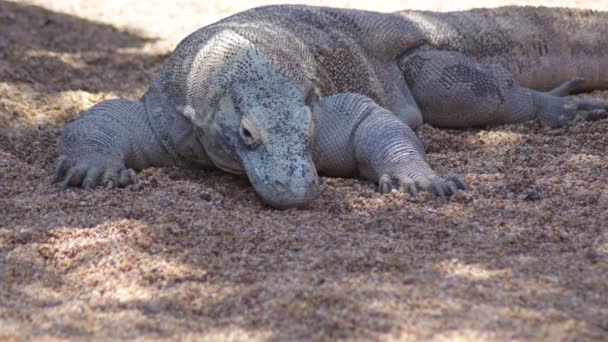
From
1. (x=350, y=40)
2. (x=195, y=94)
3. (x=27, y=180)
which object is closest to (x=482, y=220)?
(x=195, y=94)

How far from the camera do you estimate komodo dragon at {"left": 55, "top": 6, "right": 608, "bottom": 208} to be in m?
4.29

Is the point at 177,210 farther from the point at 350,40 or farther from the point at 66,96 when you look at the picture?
the point at 66,96

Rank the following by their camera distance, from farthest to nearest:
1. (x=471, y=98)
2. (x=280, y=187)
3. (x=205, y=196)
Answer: (x=471, y=98)
(x=205, y=196)
(x=280, y=187)

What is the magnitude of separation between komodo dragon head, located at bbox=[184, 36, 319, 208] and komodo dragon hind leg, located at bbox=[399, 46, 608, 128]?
158cm

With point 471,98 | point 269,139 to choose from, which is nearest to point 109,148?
point 269,139

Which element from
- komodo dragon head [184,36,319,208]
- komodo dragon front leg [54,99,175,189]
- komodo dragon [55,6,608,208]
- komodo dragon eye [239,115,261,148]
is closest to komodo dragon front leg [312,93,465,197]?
komodo dragon [55,6,608,208]

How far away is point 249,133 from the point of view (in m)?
4.18

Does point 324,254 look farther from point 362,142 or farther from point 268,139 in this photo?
point 362,142

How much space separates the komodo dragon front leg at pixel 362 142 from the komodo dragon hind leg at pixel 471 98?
1016mm

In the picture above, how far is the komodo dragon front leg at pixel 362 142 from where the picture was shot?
4512 millimetres

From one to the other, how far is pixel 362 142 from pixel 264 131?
72 centimetres

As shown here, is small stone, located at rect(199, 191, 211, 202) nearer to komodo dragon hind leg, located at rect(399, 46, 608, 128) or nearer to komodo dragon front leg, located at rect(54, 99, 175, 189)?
komodo dragon front leg, located at rect(54, 99, 175, 189)

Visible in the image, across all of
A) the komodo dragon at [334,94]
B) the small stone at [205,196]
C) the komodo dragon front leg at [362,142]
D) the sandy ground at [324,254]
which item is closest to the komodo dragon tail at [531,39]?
the komodo dragon at [334,94]

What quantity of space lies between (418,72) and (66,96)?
2632 millimetres
